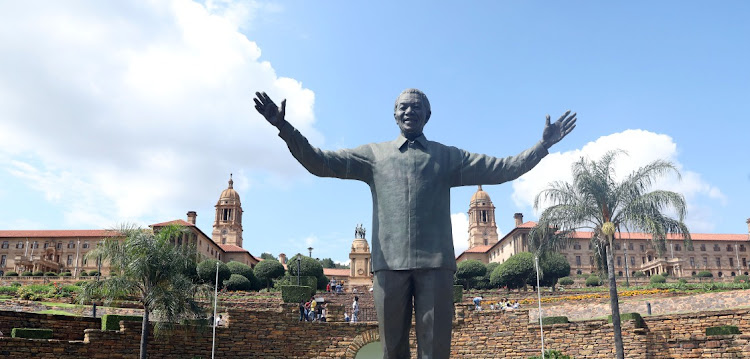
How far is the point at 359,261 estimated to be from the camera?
237 feet

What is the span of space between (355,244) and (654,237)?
56509 millimetres

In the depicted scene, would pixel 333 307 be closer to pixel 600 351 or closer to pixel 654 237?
pixel 600 351

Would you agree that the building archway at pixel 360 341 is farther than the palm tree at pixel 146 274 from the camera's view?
Yes

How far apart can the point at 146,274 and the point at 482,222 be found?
87985 millimetres

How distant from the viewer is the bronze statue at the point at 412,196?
13.5 ft

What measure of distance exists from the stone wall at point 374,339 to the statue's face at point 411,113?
1789 centimetres

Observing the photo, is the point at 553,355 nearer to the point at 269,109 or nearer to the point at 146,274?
the point at 146,274

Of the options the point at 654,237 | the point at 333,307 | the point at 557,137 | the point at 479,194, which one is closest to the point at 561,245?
the point at 654,237

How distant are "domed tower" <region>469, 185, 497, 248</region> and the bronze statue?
3881 inches

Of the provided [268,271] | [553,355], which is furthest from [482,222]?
[553,355]

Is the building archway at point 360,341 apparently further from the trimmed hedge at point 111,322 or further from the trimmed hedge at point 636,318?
the trimmed hedge at point 636,318

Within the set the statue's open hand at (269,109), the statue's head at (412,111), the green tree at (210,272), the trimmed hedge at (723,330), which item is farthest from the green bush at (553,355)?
the green tree at (210,272)

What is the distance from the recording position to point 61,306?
86.0 feet

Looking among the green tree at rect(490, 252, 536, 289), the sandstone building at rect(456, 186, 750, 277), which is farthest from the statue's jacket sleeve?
the sandstone building at rect(456, 186, 750, 277)
